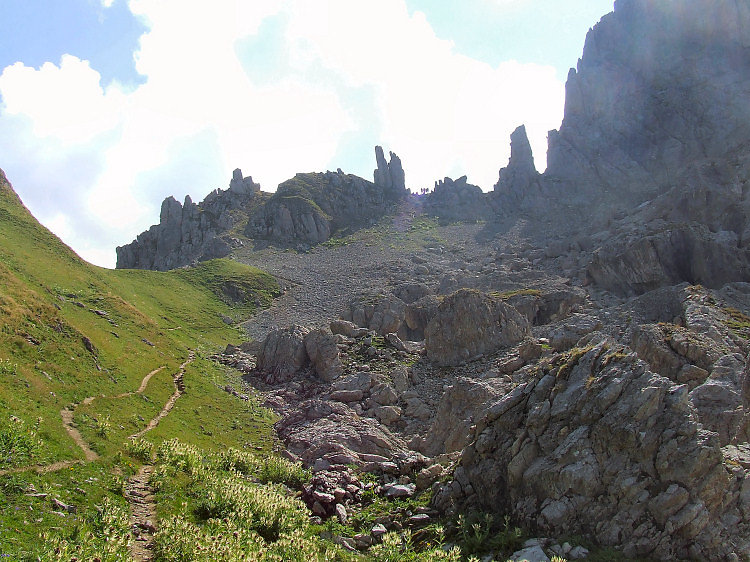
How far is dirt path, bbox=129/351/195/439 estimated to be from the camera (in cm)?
3519

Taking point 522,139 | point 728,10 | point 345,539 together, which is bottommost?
point 345,539

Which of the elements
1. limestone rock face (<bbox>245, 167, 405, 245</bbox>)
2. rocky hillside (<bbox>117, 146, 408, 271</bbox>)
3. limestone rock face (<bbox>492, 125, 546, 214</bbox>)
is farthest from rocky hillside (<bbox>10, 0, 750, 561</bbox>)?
limestone rock face (<bbox>492, 125, 546, 214</bbox>)

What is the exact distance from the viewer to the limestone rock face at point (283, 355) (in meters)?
59.0

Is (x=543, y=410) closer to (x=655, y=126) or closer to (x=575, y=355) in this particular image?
(x=575, y=355)

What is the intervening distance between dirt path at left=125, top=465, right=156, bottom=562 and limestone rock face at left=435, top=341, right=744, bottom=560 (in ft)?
40.5

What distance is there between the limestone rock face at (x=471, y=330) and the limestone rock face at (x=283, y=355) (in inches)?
567

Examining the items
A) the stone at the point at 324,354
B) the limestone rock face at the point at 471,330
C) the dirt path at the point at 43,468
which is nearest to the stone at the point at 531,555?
the dirt path at the point at 43,468

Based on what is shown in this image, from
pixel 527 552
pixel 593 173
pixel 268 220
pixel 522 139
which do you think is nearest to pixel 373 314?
pixel 527 552

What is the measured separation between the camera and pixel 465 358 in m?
52.6

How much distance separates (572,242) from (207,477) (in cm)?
11438

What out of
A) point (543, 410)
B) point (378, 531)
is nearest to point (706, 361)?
point (543, 410)

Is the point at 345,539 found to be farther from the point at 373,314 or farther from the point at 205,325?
the point at 205,325

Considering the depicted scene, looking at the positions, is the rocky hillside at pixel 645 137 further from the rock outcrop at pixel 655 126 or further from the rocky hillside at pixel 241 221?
the rocky hillside at pixel 241 221

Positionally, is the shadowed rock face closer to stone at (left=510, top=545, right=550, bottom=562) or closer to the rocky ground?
the rocky ground
